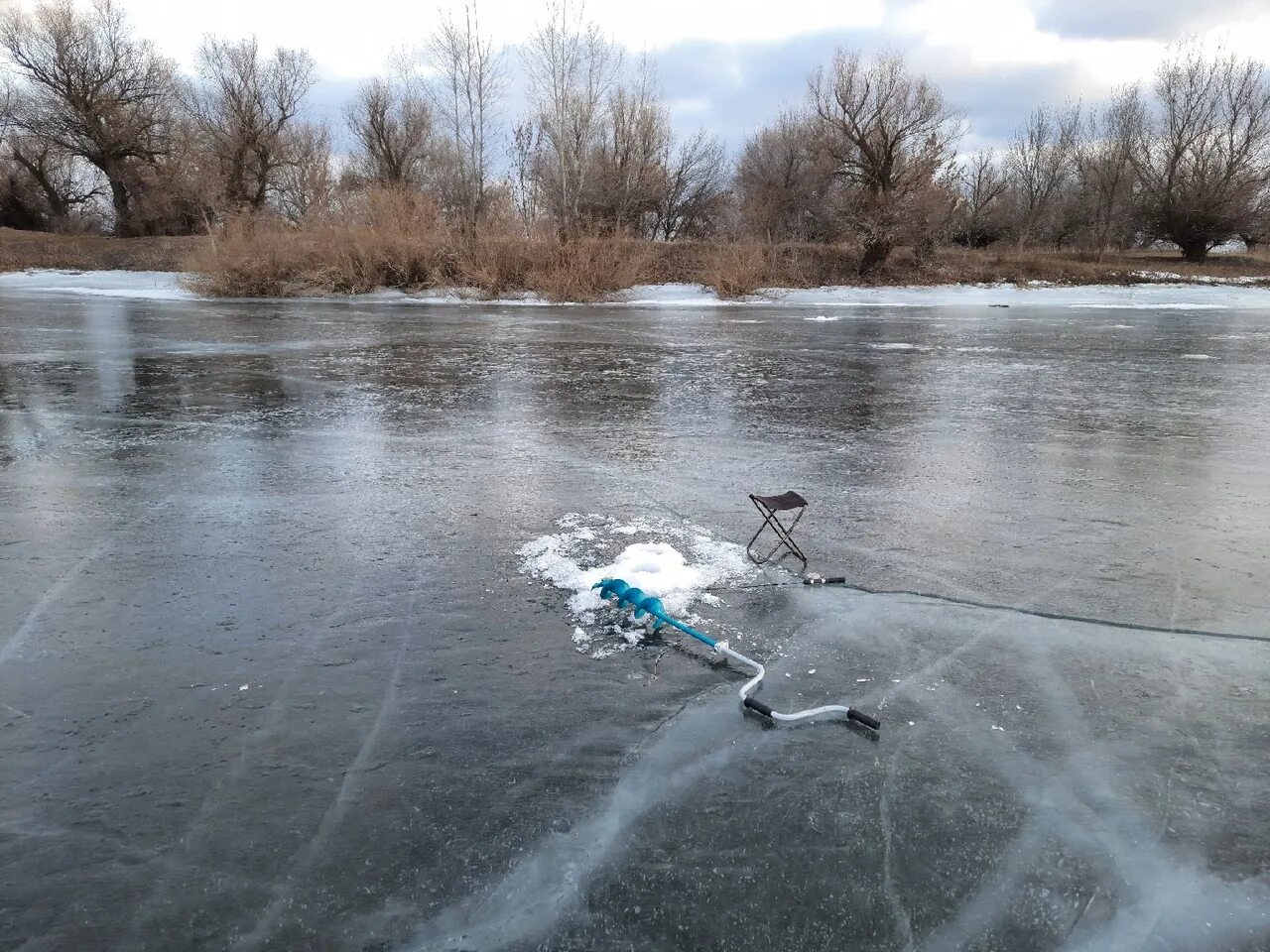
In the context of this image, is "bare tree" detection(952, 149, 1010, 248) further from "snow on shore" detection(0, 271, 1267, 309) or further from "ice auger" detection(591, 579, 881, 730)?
"ice auger" detection(591, 579, 881, 730)

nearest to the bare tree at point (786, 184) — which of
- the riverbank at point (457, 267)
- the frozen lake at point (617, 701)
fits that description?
the riverbank at point (457, 267)

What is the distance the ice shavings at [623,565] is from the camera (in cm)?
366

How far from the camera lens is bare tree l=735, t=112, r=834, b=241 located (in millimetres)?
39875

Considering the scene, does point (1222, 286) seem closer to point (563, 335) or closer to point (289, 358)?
point (563, 335)

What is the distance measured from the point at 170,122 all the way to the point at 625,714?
57.3 metres

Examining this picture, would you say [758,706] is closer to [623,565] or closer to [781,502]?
[623,565]

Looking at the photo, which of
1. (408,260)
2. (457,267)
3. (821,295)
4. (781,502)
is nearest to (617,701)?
(781,502)

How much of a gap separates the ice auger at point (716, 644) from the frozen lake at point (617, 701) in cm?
7

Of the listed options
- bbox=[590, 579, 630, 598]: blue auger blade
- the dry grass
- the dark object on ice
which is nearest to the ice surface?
the dry grass

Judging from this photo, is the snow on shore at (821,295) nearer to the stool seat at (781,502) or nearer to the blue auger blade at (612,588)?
the stool seat at (781,502)

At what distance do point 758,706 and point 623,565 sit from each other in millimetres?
1311

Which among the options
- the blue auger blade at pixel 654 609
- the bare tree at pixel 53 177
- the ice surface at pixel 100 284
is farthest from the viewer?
the bare tree at pixel 53 177

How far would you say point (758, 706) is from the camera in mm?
3006

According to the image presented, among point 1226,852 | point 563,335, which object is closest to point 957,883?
point 1226,852
